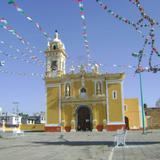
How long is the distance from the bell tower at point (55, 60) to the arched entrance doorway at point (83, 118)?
288 inches

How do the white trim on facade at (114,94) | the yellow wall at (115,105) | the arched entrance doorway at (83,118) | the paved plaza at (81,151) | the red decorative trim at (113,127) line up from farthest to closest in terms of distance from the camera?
the arched entrance doorway at (83,118) → the white trim on facade at (114,94) → the yellow wall at (115,105) → the red decorative trim at (113,127) → the paved plaza at (81,151)

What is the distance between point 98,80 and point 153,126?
47.5 feet

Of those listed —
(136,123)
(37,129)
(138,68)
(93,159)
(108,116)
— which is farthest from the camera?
(37,129)

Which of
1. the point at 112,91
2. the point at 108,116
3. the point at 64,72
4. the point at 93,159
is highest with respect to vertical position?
the point at 64,72

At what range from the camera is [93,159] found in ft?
41.0

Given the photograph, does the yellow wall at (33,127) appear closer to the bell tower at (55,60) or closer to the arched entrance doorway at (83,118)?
the arched entrance doorway at (83,118)

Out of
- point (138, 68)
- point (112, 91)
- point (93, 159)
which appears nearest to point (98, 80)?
point (112, 91)

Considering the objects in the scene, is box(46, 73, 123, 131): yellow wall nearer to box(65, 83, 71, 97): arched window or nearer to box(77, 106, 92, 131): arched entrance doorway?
box(65, 83, 71, 97): arched window

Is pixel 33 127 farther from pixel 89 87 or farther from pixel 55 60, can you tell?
pixel 89 87

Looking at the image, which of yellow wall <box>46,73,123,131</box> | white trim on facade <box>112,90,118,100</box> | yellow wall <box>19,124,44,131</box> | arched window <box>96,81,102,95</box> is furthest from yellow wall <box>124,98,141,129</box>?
yellow wall <box>19,124,44,131</box>

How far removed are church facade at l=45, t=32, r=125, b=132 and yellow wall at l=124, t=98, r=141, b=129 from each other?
16.1ft

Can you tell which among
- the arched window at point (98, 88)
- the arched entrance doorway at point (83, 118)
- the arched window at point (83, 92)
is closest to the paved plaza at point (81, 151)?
the arched window at point (98, 88)

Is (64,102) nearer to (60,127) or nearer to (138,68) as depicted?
(60,127)

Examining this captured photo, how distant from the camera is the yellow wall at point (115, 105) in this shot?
5562 centimetres
